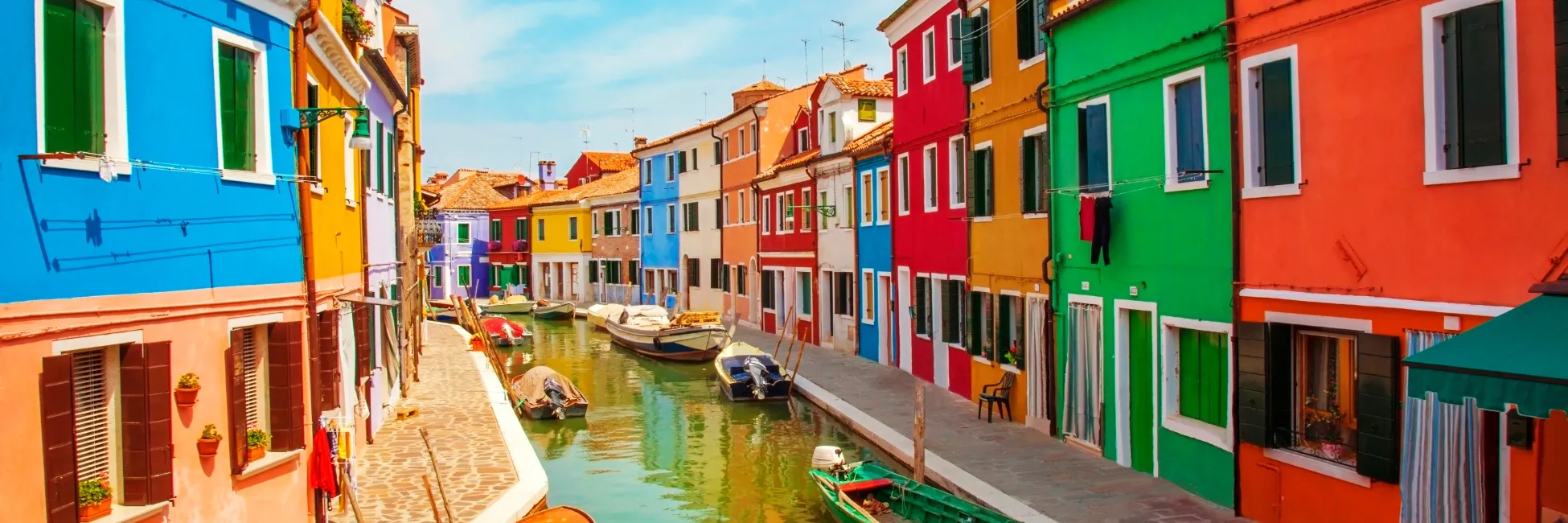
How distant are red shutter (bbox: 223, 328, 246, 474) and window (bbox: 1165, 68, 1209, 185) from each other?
9.51 meters

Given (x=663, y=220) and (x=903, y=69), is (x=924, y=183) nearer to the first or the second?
(x=903, y=69)

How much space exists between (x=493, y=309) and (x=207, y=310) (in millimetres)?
40507

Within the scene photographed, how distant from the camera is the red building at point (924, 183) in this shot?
19.2m

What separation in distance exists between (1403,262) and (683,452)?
464 inches

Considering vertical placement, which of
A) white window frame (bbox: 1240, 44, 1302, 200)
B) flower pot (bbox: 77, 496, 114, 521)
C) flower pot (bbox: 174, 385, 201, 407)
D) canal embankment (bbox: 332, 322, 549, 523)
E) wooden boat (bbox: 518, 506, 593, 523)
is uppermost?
white window frame (bbox: 1240, 44, 1302, 200)

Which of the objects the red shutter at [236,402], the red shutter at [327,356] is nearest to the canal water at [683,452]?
the red shutter at [327,356]

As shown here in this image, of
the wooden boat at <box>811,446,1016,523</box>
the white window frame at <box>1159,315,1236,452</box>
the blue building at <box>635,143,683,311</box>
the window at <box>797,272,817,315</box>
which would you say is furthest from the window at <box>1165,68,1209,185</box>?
the blue building at <box>635,143,683,311</box>

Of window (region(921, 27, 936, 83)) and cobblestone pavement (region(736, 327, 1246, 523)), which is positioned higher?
window (region(921, 27, 936, 83))

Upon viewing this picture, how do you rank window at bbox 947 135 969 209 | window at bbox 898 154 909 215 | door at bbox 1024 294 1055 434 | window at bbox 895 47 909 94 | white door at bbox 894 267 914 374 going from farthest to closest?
1. white door at bbox 894 267 914 374
2. window at bbox 898 154 909 215
3. window at bbox 895 47 909 94
4. window at bbox 947 135 969 209
5. door at bbox 1024 294 1055 434

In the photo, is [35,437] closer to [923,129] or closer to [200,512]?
[200,512]

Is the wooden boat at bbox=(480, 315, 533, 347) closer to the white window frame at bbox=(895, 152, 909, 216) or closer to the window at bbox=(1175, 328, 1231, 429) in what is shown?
the white window frame at bbox=(895, 152, 909, 216)

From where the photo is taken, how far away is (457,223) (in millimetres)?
58000

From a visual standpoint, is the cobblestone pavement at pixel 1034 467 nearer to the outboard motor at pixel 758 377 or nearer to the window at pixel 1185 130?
the outboard motor at pixel 758 377

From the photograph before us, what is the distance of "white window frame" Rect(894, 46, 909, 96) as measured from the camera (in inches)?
858
